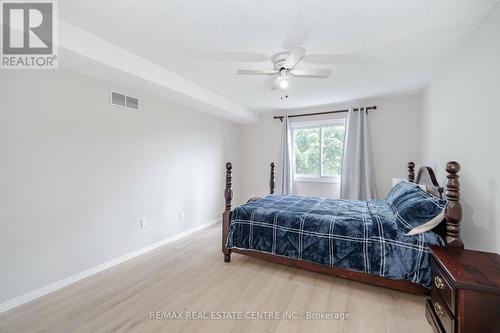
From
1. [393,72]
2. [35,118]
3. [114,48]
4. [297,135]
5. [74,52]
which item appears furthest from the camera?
[297,135]

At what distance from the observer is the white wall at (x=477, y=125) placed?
155 cm

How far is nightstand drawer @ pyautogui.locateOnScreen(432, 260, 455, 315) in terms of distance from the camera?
4.05ft

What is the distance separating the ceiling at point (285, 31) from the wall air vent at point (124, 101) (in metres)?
0.68

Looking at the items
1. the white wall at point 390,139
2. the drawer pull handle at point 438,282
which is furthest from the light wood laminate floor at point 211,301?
the white wall at point 390,139

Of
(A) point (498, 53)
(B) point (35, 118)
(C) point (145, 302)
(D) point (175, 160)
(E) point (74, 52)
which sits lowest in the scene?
(C) point (145, 302)

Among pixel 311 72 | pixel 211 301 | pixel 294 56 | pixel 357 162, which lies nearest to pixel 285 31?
pixel 294 56

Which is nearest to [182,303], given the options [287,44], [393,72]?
[287,44]

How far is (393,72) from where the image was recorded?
277 cm

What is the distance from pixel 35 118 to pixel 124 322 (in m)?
2.00

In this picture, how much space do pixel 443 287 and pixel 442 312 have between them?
0.53ft

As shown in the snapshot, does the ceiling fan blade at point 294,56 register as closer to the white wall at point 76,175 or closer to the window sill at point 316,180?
the white wall at point 76,175

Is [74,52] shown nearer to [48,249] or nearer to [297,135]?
[48,249]

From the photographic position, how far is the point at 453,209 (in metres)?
1.66

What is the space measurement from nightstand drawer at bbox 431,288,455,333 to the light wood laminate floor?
295 millimetres
